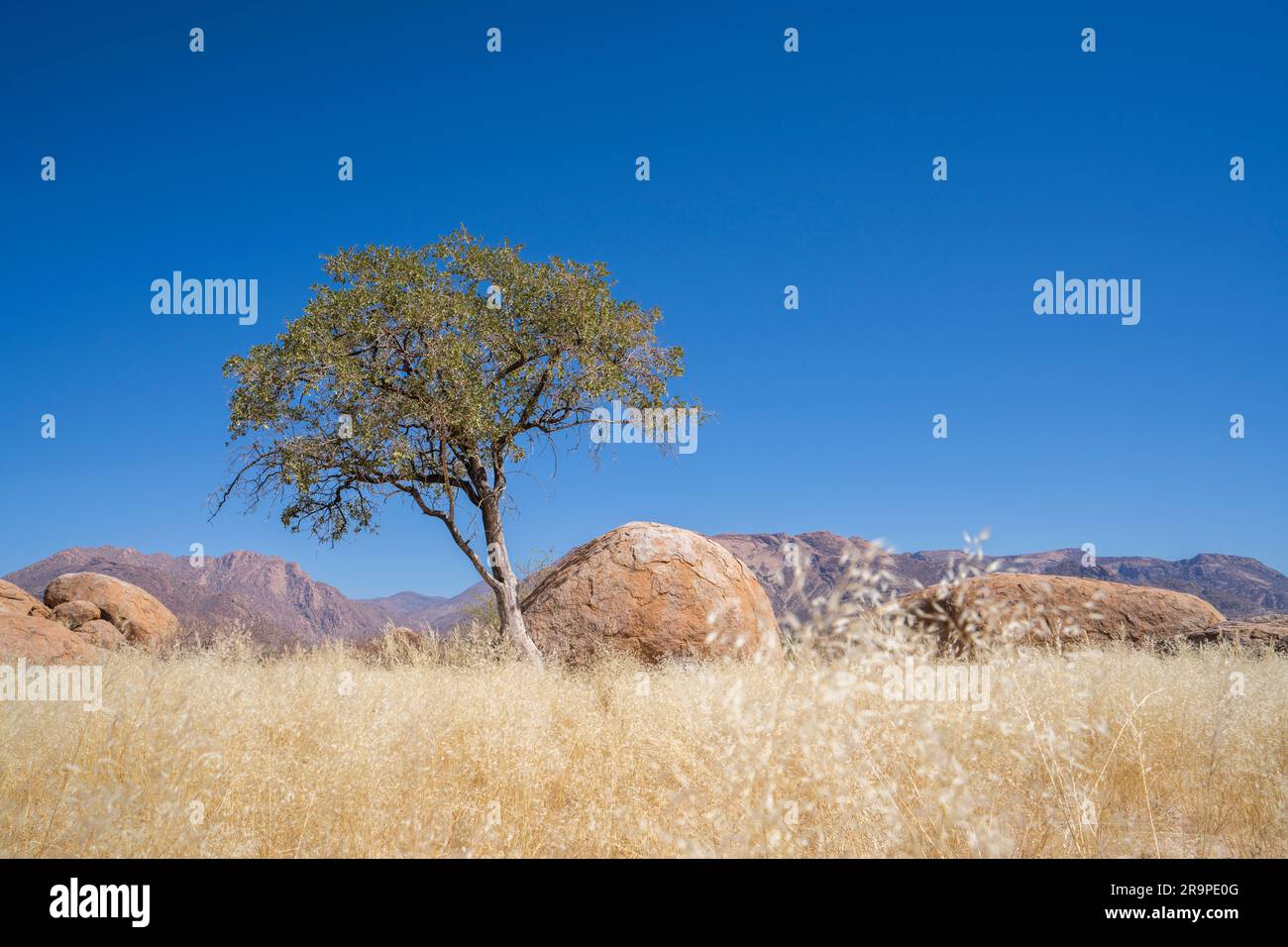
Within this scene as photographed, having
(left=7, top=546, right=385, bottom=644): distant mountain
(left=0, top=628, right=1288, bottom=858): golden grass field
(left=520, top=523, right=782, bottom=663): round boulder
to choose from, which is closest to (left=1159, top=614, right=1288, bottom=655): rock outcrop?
(left=0, top=628, right=1288, bottom=858): golden grass field

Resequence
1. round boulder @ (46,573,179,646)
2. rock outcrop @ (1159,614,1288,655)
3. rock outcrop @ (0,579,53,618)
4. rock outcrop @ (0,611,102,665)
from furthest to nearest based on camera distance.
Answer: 1. round boulder @ (46,573,179,646)
2. rock outcrop @ (0,579,53,618)
3. rock outcrop @ (1159,614,1288,655)
4. rock outcrop @ (0,611,102,665)

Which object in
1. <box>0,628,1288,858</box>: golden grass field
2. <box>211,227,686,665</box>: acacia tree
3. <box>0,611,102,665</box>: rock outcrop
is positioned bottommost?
<box>0,611,102,665</box>: rock outcrop

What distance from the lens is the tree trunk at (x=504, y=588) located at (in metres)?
13.4

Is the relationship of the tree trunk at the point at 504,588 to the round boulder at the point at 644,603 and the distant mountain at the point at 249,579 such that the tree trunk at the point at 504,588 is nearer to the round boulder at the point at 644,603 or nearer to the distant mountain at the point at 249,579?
the round boulder at the point at 644,603

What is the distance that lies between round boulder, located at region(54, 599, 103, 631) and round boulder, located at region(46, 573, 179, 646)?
362 mm

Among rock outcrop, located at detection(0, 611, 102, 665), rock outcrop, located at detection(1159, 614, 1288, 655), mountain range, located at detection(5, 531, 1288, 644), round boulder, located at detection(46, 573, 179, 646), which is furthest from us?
mountain range, located at detection(5, 531, 1288, 644)

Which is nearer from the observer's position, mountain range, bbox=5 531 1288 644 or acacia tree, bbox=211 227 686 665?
acacia tree, bbox=211 227 686 665

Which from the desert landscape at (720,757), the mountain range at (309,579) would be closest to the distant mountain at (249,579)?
the mountain range at (309,579)

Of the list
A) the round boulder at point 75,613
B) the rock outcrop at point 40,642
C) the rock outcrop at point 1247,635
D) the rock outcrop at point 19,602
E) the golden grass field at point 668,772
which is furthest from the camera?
the round boulder at point 75,613

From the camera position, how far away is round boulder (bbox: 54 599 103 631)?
1831 centimetres

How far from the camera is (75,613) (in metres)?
18.6

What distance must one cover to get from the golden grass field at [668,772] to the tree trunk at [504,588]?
20.4 feet

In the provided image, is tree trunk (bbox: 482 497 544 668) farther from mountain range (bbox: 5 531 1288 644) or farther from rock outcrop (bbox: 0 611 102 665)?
mountain range (bbox: 5 531 1288 644)
